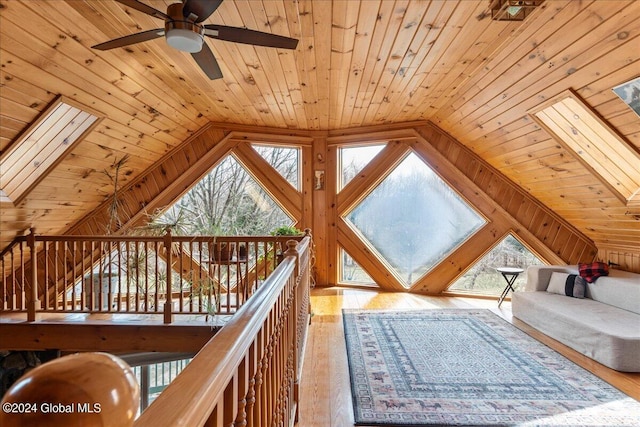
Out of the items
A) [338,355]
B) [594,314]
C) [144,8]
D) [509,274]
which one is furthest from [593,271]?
[144,8]

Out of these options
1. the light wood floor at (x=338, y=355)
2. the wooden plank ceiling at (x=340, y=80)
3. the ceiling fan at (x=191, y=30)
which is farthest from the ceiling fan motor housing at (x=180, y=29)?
the light wood floor at (x=338, y=355)

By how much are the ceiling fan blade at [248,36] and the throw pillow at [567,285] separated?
405 centimetres

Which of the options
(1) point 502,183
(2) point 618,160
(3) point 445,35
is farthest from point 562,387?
(1) point 502,183

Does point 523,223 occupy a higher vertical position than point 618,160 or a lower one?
lower

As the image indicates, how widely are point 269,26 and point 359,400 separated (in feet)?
9.63

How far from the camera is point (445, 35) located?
294 centimetres

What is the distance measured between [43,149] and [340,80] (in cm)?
331

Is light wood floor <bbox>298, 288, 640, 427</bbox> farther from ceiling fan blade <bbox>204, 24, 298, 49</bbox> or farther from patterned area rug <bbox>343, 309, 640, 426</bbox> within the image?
ceiling fan blade <bbox>204, 24, 298, 49</bbox>

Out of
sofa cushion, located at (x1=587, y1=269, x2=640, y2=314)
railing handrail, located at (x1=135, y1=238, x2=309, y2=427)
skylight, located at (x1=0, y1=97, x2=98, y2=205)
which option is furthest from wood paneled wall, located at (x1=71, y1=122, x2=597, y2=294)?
railing handrail, located at (x1=135, y1=238, x2=309, y2=427)

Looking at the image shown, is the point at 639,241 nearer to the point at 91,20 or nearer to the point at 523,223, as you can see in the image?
the point at 523,223

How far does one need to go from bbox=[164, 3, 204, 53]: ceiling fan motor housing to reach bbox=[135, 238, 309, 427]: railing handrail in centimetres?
158

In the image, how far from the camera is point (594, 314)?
10.9 feet

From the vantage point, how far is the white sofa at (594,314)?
282cm

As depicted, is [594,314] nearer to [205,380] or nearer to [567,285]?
[567,285]
